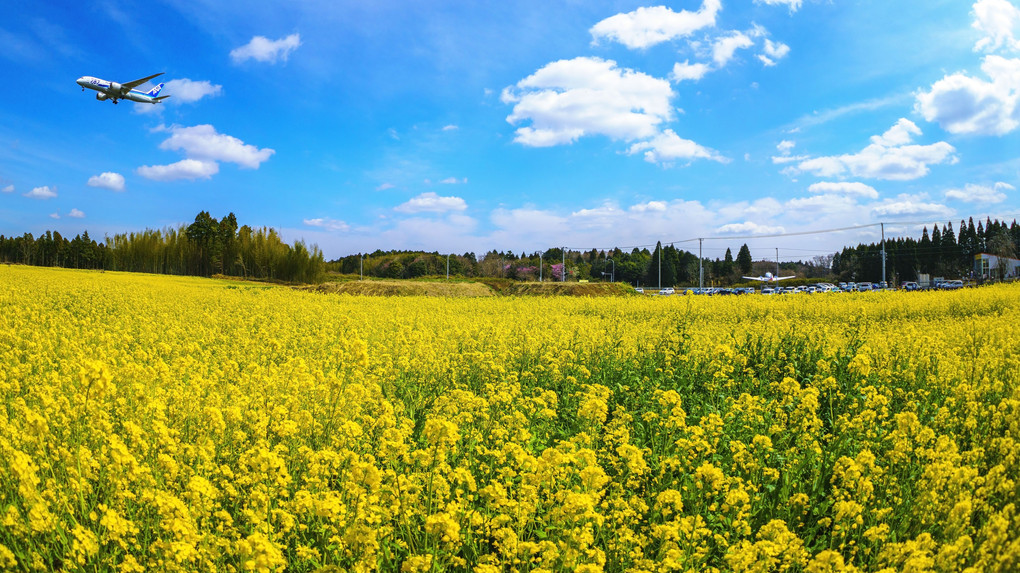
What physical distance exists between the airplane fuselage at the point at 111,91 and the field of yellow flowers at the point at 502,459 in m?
42.0

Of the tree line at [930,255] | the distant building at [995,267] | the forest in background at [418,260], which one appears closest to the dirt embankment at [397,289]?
the forest in background at [418,260]

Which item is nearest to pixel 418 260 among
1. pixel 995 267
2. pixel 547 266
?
pixel 547 266

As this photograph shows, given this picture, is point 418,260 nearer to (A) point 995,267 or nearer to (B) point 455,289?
(B) point 455,289

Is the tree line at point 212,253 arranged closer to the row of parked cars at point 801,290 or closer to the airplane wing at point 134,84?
the airplane wing at point 134,84

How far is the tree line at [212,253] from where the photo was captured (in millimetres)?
41656

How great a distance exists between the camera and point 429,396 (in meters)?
5.91

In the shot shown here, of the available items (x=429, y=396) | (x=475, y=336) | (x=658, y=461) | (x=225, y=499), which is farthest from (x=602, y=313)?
(x=225, y=499)

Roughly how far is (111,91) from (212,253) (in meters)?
14.4

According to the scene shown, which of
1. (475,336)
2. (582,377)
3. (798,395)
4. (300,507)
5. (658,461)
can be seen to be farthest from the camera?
(475,336)

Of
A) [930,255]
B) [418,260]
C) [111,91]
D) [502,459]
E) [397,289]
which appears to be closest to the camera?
[502,459]

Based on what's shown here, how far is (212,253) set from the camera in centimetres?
4625

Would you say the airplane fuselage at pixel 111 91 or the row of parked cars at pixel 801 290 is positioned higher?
the airplane fuselage at pixel 111 91

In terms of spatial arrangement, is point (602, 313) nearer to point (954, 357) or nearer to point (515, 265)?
point (954, 357)

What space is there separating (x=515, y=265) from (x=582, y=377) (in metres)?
46.9
